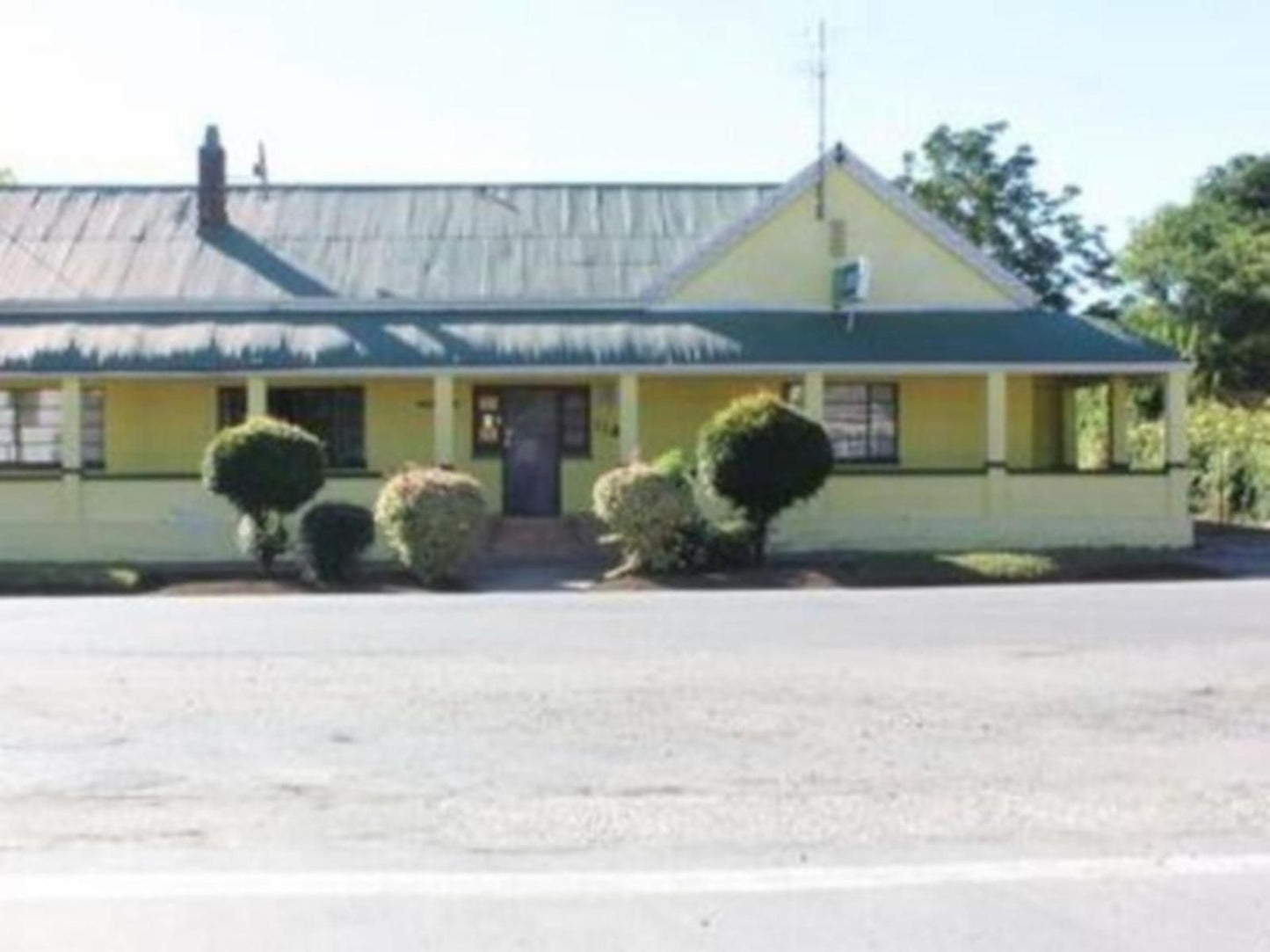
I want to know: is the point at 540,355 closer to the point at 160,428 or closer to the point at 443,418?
the point at 443,418

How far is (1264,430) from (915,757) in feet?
93.0

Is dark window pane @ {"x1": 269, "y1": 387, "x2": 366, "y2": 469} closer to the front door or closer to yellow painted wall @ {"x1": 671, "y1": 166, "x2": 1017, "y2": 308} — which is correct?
the front door

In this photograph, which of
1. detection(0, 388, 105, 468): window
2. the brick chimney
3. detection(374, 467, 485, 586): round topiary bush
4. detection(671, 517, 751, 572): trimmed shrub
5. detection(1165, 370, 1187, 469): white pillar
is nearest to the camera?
detection(374, 467, 485, 586): round topiary bush

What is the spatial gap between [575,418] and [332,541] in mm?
7575

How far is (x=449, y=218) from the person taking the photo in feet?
117

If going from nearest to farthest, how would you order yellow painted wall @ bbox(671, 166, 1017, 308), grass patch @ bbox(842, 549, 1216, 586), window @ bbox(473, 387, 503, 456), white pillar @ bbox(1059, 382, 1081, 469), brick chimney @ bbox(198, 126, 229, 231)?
grass patch @ bbox(842, 549, 1216, 586) → yellow painted wall @ bbox(671, 166, 1017, 308) → window @ bbox(473, 387, 503, 456) → brick chimney @ bbox(198, 126, 229, 231) → white pillar @ bbox(1059, 382, 1081, 469)

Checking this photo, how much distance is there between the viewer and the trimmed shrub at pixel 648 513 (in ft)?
89.6

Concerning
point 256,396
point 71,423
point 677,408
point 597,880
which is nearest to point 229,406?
point 256,396

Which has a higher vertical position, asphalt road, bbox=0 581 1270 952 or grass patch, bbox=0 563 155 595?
asphalt road, bbox=0 581 1270 952

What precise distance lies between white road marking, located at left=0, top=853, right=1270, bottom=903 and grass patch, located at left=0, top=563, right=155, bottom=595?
18980 millimetres

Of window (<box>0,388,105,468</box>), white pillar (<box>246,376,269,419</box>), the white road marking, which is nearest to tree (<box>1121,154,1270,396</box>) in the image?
white pillar (<box>246,376,269,419</box>)

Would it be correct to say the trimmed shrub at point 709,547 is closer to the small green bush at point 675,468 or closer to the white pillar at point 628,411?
the small green bush at point 675,468

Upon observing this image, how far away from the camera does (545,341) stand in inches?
1241

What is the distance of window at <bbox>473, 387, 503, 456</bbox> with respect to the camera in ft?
110
